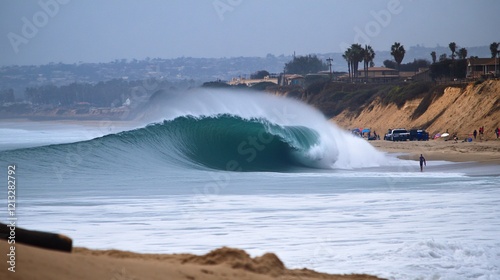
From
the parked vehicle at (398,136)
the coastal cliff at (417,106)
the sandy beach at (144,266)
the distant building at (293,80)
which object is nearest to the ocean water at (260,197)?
the sandy beach at (144,266)

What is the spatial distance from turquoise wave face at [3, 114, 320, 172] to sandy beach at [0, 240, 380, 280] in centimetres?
2066

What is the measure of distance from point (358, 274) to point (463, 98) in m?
49.9

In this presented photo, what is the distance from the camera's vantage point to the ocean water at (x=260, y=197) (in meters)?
11.4

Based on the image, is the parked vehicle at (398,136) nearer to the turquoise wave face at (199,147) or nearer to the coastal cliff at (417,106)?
the coastal cliff at (417,106)

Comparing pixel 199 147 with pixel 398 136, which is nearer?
pixel 199 147

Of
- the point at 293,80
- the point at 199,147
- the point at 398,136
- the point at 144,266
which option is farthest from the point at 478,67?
the point at 144,266

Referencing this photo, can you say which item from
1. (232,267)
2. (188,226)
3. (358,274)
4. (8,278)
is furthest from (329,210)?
(8,278)

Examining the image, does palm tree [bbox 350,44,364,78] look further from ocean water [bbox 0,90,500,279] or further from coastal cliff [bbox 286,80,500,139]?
ocean water [bbox 0,90,500,279]

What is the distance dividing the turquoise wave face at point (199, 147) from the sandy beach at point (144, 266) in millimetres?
20662

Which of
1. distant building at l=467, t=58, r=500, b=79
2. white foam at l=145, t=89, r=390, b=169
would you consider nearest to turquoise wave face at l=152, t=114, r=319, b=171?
white foam at l=145, t=89, r=390, b=169

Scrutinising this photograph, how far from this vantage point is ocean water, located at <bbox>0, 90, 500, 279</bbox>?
37.4 feet

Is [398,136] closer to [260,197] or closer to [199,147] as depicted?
[199,147]

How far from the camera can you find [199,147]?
3466 cm

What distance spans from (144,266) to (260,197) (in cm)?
1208
